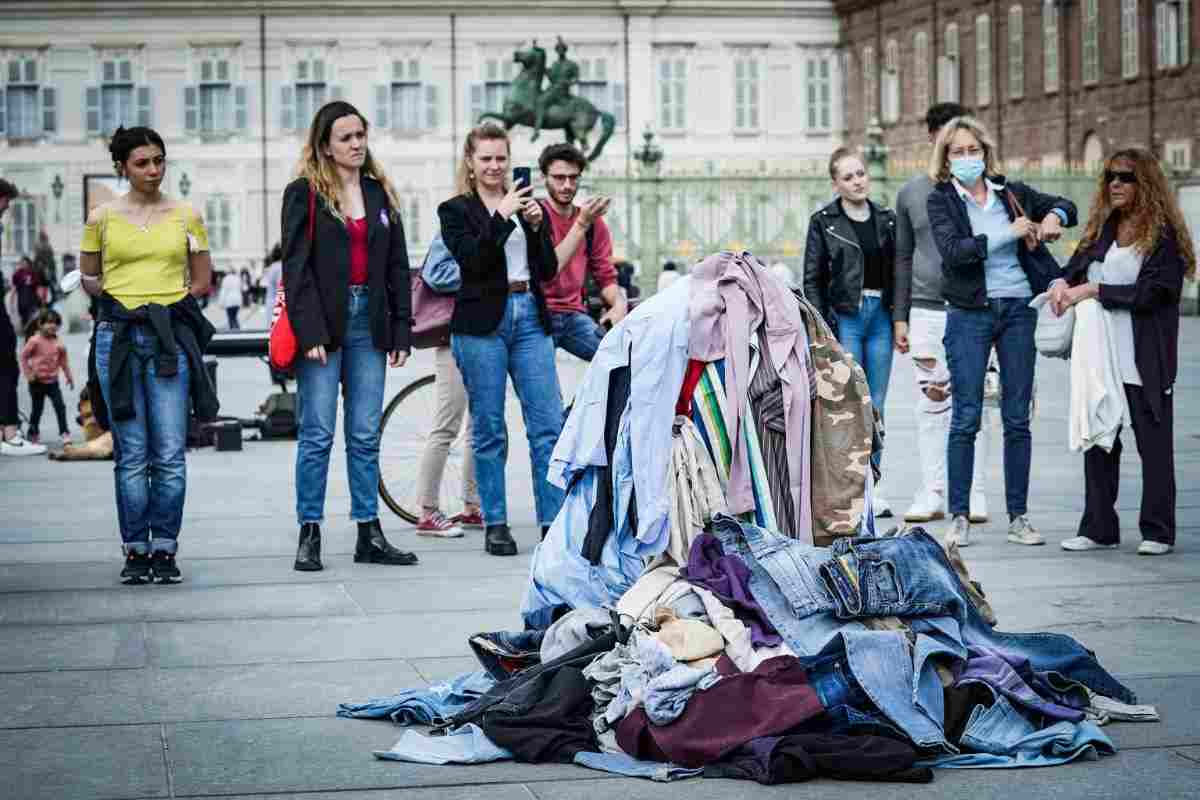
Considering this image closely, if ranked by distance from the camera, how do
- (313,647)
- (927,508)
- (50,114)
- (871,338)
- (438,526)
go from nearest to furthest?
(313,647), (438,526), (927,508), (871,338), (50,114)

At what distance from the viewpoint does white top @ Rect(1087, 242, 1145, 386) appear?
8.38 metres

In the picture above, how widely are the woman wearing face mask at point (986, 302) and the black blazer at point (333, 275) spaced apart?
2.33m

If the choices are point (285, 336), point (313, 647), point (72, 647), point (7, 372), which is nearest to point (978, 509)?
point (285, 336)

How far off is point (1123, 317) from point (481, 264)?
2679 mm

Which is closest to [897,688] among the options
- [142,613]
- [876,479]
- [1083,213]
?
[876,479]

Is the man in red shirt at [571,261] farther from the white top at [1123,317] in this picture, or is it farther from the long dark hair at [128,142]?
the white top at [1123,317]

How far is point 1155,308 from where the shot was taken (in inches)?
328

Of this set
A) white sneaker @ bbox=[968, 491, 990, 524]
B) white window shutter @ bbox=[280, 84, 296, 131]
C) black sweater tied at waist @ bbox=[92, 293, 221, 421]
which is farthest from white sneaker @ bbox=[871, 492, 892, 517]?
white window shutter @ bbox=[280, 84, 296, 131]

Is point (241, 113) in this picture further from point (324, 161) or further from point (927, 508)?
point (324, 161)

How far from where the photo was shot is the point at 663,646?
16.9 ft

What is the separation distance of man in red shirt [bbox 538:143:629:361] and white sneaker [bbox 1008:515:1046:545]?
6.27 ft

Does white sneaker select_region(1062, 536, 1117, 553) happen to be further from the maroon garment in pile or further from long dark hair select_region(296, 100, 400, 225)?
the maroon garment in pile

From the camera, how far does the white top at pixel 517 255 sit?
8.43m

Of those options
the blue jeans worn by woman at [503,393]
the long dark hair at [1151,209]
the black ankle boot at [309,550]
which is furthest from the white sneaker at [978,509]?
the black ankle boot at [309,550]
